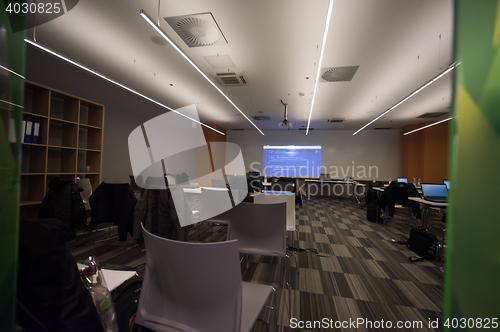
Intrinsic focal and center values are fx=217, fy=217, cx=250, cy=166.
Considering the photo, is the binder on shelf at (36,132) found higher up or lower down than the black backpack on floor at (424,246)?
higher up

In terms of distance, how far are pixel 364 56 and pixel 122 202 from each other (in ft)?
15.3

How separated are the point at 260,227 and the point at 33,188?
4.27 meters

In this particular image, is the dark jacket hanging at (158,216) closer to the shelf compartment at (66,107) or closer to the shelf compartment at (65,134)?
the shelf compartment at (65,134)

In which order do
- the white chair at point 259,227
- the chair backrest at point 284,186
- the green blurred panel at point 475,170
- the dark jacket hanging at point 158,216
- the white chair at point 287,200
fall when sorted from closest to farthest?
the green blurred panel at point 475,170 → the white chair at point 259,227 → the dark jacket hanging at point 158,216 → the white chair at point 287,200 → the chair backrest at point 284,186

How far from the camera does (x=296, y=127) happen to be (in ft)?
34.6

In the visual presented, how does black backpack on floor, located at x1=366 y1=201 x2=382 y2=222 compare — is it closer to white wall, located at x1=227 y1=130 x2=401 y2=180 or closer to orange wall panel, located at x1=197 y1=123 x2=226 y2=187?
white wall, located at x1=227 y1=130 x2=401 y2=180

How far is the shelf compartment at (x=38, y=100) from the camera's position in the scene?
376cm

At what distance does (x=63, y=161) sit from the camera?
439cm

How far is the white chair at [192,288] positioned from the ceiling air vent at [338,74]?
4559mm

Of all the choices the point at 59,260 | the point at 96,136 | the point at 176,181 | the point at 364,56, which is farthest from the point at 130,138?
the point at 59,260

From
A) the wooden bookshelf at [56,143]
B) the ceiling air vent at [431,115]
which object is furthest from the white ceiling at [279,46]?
the ceiling air vent at [431,115]

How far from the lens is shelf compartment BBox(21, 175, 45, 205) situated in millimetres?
3770

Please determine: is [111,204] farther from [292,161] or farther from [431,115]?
[431,115]

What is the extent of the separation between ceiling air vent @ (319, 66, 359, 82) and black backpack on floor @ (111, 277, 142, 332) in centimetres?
470
